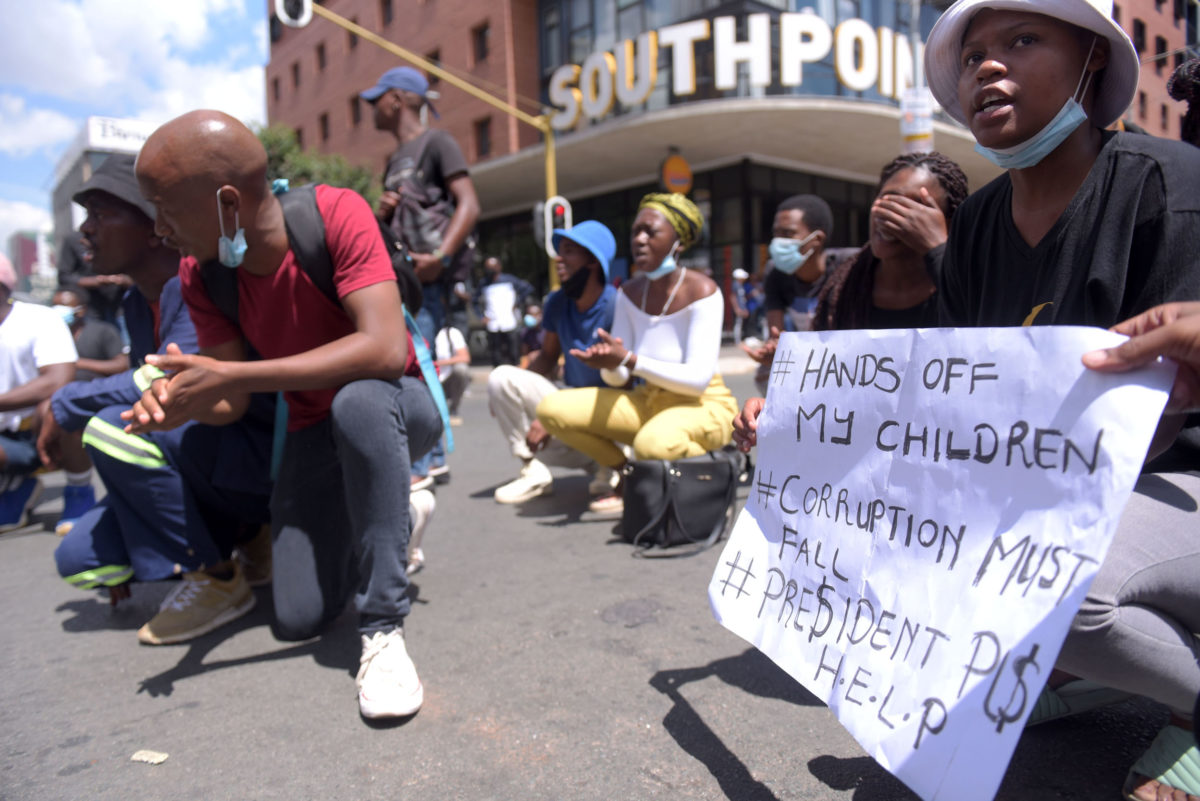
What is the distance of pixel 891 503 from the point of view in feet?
4.69

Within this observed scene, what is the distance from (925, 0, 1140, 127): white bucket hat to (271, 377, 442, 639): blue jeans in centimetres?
165

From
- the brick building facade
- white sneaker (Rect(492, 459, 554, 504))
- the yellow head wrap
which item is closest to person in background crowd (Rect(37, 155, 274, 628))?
white sneaker (Rect(492, 459, 554, 504))

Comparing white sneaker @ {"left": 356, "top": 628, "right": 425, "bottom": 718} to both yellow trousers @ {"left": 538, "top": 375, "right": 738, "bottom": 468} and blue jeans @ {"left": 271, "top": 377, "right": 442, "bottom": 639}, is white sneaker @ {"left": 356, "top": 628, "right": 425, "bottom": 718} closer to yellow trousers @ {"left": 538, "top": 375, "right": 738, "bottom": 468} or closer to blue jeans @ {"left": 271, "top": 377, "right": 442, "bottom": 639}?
blue jeans @ {"left": 271, "top": 377, "right": 442, "bottom": 639}

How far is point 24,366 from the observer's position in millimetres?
4094

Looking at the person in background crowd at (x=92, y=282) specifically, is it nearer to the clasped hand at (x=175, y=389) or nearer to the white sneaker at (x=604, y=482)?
the white sneaker at (x=604, y=482)

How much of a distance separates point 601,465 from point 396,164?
2.00 meters

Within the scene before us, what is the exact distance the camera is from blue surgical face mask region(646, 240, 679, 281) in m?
3.85

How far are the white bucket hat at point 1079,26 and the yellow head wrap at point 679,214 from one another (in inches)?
81.0

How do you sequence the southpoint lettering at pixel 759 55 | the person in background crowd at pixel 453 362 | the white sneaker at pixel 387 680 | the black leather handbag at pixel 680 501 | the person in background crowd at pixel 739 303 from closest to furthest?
1. the white sneaker at pixel 387 680
2. the black leather handbag at pixel 680 501
3. the person in background crowd at pixel 453 362
4. the southpoint lettering at pixel 759 55
5. the person in background crowd at pixel 739 303

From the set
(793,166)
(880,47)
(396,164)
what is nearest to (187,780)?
(396,164)

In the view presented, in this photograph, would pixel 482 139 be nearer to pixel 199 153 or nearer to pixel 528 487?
pixel 528 487

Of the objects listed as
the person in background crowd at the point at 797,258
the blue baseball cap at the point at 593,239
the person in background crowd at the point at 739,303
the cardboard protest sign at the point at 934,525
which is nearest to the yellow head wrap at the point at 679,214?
the blue baseball cap at the point at 593,239

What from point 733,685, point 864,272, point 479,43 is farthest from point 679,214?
point 479,43

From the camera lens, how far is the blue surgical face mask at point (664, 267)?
3.85 metres
